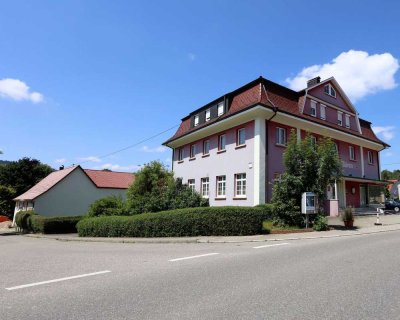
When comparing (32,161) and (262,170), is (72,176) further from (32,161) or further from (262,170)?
(262,170)

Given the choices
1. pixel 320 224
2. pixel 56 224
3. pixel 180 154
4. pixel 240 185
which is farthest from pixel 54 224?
pixel 320 224

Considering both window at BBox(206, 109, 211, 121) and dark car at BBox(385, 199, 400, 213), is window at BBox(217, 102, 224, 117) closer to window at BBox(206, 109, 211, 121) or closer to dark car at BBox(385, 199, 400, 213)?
window at BBox(206, 109, 211, 121)

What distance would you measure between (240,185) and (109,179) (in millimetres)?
30453

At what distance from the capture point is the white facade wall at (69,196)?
131 feet

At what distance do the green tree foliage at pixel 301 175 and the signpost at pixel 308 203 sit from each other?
558 millimetres

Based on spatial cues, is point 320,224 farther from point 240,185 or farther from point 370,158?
point 370,158

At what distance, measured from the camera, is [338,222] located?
19859 millimetres

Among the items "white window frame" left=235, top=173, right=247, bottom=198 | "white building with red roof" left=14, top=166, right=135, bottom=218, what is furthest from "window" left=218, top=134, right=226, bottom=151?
"white building with red roof" left=14, top=166, right=135, bottom=218

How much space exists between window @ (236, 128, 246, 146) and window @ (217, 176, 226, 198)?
291 centimetres

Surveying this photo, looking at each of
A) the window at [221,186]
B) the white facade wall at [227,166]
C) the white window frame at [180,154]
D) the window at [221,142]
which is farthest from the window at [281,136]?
the white window frame at [180,154]

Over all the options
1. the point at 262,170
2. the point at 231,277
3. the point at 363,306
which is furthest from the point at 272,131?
the point at 363,306

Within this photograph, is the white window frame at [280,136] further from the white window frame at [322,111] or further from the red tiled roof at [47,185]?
the red tiled roof at [47,185]

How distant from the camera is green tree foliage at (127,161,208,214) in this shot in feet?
73.2

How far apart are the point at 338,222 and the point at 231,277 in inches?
598
